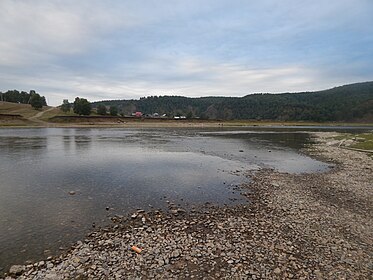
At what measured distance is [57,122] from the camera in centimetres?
10781

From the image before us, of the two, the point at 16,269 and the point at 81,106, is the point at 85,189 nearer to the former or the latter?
the point at 16,269

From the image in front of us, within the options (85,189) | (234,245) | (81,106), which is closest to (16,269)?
(234,245)

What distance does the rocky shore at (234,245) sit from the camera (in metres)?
7.71

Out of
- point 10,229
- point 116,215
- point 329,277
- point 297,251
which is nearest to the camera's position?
point 329,277

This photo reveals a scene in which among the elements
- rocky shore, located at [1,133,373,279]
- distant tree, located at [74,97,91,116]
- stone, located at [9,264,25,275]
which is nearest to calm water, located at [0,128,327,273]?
stone, located at [9,264,25,275]

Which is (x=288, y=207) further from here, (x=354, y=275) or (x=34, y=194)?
(x=34, y=194)

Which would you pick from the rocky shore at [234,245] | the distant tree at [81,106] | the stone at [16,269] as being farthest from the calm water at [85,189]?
the distant tree at [81,106]

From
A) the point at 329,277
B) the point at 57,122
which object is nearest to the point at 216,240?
the point at 329,277

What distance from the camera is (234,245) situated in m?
9.38

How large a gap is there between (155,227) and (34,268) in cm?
473

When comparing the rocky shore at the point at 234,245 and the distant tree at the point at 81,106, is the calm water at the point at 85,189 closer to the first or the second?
the rocky shore at the point at 234,245

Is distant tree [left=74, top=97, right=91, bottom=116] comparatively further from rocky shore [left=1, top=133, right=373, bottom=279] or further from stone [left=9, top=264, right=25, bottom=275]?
stone [left=9, top=264, right=25, bottom=275]

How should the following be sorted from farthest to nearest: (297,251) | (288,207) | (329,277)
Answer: (288,207)
(297,251)
(329,277)

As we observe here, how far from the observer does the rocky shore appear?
7715 mm
